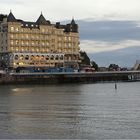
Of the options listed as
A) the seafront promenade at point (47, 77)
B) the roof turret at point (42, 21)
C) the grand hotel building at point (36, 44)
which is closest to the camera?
the seafront promenade at point (47, 77)

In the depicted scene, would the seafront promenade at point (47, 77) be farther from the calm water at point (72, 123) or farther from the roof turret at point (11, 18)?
the calm water at point (72, 123)

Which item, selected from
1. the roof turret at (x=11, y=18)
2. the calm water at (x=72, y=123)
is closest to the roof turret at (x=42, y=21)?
the roof turret at (x=11, y=18)

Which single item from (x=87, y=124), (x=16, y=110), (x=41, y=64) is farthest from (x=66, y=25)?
(x=87, y=124)

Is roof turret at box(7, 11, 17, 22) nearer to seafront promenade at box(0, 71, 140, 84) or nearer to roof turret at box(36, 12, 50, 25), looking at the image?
roof turret at box(36, 12, 50, 25)

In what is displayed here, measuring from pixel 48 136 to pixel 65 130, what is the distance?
273 centimetres

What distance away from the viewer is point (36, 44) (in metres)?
170

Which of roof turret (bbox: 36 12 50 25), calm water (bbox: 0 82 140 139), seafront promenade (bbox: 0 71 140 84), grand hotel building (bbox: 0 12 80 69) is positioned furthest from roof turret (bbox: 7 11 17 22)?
calm water (bbox: 0 82 140 139)

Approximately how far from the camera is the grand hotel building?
6462 inches

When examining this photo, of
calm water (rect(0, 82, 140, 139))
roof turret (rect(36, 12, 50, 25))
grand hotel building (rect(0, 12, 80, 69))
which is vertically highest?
roof turret (rect(36, 12, 50, 25))

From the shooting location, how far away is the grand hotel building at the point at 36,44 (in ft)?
538

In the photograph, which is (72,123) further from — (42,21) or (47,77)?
(42,21)

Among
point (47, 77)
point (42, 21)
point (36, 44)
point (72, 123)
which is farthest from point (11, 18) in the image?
point (72, 123)

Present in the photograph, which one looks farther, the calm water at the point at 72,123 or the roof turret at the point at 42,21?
the roof turret at the point at 42,21

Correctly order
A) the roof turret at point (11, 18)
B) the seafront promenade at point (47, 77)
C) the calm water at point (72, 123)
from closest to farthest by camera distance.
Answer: the calm water at point (72, 123)
the seafront promenade at point (47, 77)
the roof turret at point (11, 18)
